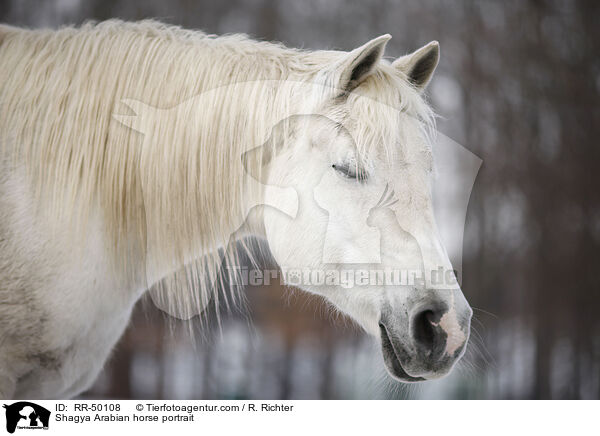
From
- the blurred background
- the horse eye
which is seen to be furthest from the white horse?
the blurred background

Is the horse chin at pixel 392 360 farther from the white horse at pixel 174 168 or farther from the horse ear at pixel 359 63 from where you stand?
the horse ear at pixel 359 63

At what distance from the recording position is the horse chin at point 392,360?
35.3 inches

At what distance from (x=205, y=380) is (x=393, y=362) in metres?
1.06

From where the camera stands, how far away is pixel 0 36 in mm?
1009

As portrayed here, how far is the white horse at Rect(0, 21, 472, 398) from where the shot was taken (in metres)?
0.90

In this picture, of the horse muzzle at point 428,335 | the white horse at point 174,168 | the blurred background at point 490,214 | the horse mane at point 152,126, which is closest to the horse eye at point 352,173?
the white horse at point 174,168

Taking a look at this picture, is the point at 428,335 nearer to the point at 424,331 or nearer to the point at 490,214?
the point at 424,331

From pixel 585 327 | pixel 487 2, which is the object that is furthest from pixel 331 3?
pixel 585 327

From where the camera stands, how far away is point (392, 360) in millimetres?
902

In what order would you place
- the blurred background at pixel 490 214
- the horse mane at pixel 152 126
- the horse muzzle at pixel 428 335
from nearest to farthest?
the horse muzzle at pixel 428 335
the horse mane at pixel 152 126
the blurred background at pixel 490 214
